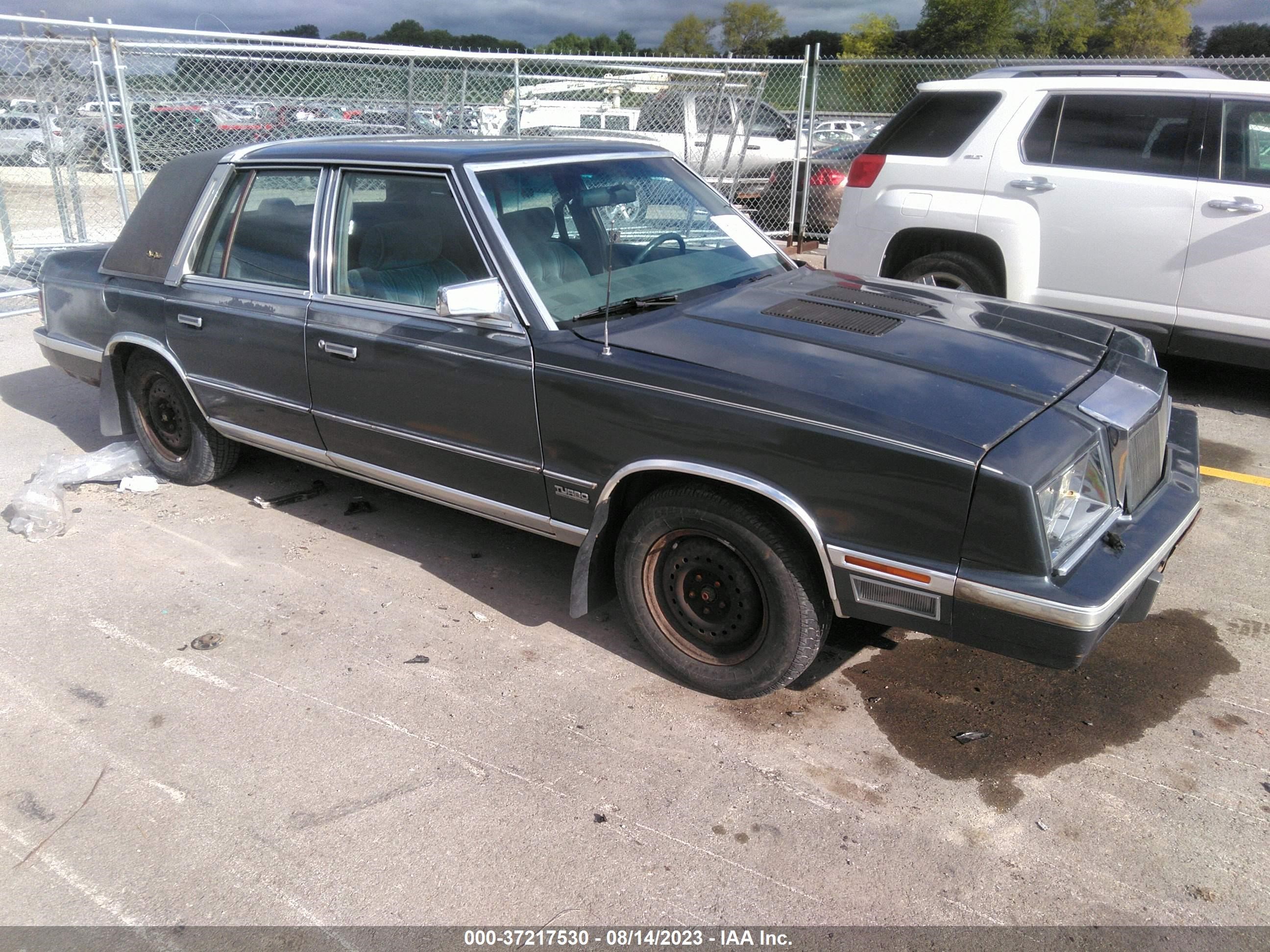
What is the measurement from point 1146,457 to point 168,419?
4788 millimetres

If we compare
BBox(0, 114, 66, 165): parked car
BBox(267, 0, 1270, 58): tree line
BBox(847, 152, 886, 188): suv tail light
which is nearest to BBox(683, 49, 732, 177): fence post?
BBox(847, 152, 886, 188): suv tail light

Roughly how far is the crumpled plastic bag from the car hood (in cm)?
312

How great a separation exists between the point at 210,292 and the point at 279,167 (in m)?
0.69

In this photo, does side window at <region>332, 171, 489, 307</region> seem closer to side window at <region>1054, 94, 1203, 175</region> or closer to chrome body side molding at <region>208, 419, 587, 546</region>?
chrome body side molding at <region>208, 419, 587, 546</region>

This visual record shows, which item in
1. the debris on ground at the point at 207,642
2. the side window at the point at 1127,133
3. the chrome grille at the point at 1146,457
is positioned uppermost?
the side window at the point at 1127,133

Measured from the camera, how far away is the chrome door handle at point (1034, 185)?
256 inches

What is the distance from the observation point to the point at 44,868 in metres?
2.75

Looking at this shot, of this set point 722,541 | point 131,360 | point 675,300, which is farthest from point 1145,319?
point 131,360

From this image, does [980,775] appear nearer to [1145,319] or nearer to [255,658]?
[255,658]

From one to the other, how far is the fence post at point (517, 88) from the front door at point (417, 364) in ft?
20.0

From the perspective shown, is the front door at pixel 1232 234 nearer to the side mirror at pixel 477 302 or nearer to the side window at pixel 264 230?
the side mirror at pixel 477 302

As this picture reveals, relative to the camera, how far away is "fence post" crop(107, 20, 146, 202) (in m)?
8.42

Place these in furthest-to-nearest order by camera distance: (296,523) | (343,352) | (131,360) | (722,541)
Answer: (131,360) → (296,523) → (343,352) → (722,541)

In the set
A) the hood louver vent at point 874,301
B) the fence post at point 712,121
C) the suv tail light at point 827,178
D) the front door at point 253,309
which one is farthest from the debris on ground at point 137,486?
the suv tail light at point 827,178
